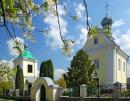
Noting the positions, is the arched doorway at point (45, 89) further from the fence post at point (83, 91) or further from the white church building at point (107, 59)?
the white church building at point (107, 59)

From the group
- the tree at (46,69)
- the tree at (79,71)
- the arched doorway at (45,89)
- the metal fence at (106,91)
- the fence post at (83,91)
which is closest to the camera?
the metal fence at (106,91)

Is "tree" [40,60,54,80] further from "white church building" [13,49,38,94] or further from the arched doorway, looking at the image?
"white church building" [13,49,38,94]

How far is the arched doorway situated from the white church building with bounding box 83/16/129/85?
8292 mm

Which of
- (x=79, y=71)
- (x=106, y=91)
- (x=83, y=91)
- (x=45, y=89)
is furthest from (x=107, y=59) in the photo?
(x=83, y=91)

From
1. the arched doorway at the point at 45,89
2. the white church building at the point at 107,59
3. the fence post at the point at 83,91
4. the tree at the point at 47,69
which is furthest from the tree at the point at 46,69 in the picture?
the fence post at the point at 83,91

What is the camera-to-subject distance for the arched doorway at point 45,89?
25.5m

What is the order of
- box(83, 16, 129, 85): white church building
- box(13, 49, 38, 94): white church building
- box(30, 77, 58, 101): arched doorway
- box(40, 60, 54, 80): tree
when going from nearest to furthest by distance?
box(30, 77, 58, 101): arched doorway → box(40, 60, 54, 80): tree → box(83, 16, 129, 85): white church building → box(13, 49, 38, 94): white church building

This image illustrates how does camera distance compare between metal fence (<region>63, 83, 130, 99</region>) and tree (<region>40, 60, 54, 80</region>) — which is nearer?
metal fence (<region>63, 83, 130, 99</region>)

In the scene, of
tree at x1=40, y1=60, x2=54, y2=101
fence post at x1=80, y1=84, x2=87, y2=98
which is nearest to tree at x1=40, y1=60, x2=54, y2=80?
tree at x1=40, y1=60, x2=54, y2=101

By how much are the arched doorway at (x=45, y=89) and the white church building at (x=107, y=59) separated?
8.29 metres

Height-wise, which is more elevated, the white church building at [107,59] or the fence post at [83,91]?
the white church building at [107,59]

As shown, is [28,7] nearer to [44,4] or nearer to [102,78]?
[44,4]

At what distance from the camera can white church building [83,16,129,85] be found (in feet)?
115

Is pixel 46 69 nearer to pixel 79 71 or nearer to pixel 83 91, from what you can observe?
pixel 79 71
